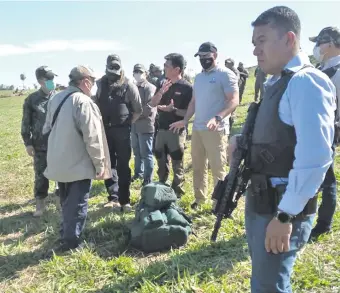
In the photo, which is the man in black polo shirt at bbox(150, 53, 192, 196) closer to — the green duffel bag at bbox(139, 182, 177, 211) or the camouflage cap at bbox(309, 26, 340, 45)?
the green duffel bag at bbox(139, 182, 177, 211)

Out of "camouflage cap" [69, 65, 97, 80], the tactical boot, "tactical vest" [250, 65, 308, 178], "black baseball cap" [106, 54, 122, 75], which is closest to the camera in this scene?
"tactical vest" [250, 65, 308, 178]

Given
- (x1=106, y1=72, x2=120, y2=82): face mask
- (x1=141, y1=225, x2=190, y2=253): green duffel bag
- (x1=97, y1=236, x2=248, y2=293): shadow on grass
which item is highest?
(x1=106, y1=72, x2=120, y2=82): face mask

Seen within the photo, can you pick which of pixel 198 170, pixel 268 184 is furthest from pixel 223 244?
pixel 268 184

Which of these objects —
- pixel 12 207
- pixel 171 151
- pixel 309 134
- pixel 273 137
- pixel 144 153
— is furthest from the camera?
pixel 144 153

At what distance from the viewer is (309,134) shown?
169cm

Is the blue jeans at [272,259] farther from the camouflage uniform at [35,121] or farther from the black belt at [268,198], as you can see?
the camouflage uniform at [35,121]

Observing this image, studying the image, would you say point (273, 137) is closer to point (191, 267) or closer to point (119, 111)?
point (191, 267)

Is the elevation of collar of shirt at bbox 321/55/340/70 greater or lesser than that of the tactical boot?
greater

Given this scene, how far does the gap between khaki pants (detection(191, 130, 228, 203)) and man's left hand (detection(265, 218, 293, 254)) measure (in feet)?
9.87

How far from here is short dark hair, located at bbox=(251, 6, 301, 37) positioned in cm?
193

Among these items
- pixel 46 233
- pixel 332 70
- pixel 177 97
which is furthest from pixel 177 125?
pixel 46 233

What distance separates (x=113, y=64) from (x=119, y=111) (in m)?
0.66

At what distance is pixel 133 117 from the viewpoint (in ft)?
17.9

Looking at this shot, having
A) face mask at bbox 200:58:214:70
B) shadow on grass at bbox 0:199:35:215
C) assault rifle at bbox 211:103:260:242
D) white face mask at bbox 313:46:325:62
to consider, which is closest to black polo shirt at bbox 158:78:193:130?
face mask at bbox 200:58:214:70
